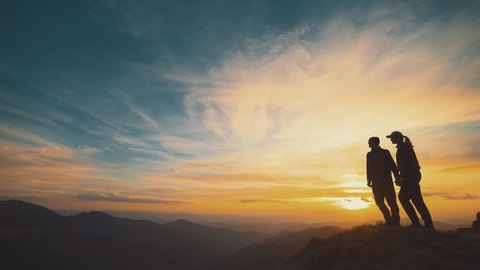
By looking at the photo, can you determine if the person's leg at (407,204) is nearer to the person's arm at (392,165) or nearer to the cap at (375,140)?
the person's arm at (392,165)

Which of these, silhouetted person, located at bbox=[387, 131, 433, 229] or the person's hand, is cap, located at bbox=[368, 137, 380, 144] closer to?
silhouetted person, located at bbox=[387, 131, 433, 229]

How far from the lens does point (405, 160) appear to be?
41.4 feet

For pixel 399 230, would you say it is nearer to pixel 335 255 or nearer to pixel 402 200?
pixel 402 200

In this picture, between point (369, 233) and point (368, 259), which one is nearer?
point (368, 259)

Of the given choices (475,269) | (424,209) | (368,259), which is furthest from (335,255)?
(424,209)

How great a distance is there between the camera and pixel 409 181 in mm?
12383

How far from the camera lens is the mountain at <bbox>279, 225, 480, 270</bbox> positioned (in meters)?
8.65

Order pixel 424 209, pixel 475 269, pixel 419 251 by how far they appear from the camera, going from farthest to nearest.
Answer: pixel 424 209 → pixel 419 251 → pixel 475 269

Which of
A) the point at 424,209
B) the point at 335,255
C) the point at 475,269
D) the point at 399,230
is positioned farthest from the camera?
the point at 424,209

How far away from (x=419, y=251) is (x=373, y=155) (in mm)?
5198

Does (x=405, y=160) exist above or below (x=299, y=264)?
above

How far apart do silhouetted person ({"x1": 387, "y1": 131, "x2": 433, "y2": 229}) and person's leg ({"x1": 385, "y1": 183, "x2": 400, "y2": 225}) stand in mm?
433

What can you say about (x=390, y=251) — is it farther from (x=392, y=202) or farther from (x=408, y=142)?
(x=408, y=142)

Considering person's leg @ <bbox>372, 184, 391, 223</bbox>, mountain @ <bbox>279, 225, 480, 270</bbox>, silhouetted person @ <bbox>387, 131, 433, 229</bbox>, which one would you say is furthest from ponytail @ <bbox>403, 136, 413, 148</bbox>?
mountain @ <bbox>279, 225, 480, 270</bbox>
